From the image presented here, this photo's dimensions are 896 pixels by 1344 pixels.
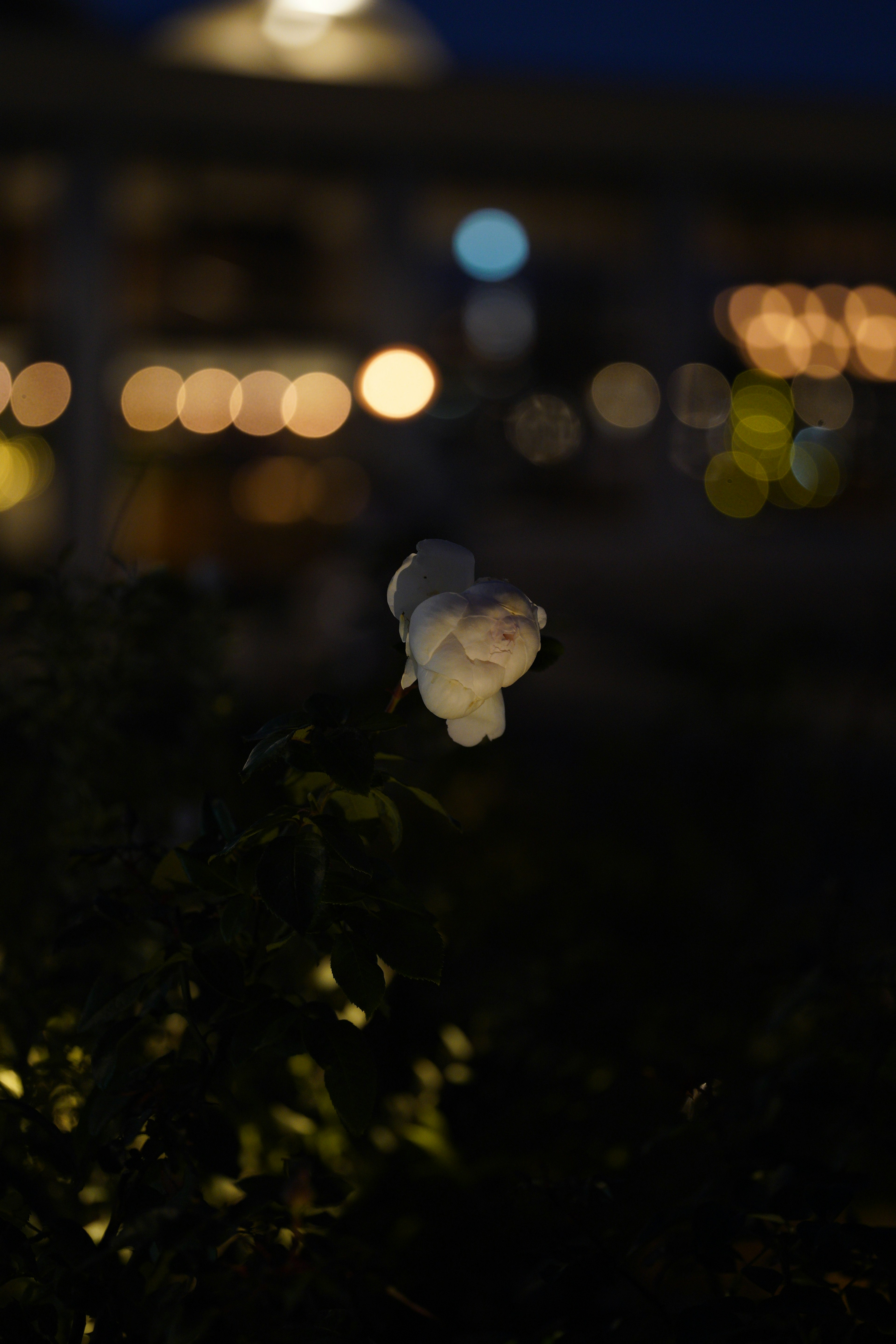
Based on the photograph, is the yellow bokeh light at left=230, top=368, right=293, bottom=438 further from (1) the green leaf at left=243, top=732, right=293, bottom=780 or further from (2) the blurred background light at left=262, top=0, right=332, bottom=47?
(1) the green leaf at left=243, top=732, right=293, bottom=780

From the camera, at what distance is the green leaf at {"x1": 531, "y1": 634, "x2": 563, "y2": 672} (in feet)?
2.79

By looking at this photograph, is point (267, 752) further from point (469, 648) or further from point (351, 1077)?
point (351, 1077)

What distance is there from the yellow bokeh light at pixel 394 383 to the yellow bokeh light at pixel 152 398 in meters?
1.25

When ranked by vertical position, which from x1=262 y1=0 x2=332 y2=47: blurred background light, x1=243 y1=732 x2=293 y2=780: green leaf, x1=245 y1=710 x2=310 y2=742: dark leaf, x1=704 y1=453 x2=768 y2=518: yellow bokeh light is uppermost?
x1=262 y1=0 x2=332 y2=47: blurred background light

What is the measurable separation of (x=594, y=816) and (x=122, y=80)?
503 cm

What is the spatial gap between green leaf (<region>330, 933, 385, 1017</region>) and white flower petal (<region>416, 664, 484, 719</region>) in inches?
7.6

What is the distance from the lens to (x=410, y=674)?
80 centimetres

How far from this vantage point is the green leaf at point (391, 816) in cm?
83

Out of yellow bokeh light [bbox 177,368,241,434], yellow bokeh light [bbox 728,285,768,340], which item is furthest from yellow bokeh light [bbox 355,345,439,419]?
yellow bokeh light [bbox 728,285,768,340]

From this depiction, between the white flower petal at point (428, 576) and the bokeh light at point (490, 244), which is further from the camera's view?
the bokeh light at point (490, 244)

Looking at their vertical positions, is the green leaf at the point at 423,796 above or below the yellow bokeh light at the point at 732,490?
below

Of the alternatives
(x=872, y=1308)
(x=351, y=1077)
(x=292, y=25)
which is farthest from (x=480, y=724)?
(x=292, y=25)

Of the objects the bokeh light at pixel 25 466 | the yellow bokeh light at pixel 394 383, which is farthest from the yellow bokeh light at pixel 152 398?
the yellow bokeh light at pixel 394 383

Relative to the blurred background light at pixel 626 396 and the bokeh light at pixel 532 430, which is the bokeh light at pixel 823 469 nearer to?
the blurred background light at pixel 626 396
